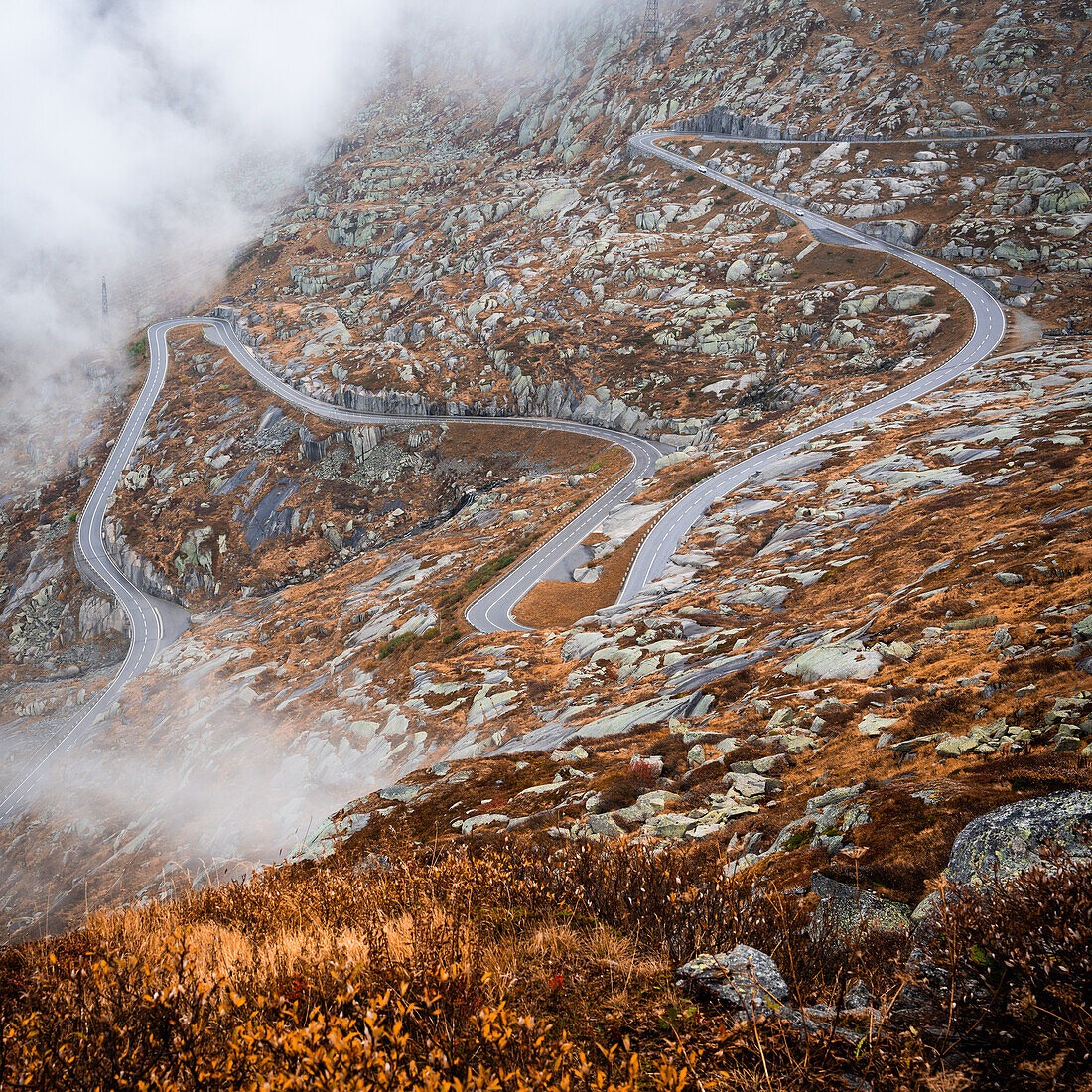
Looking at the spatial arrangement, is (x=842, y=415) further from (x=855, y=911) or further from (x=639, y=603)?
(x=855, y=911)

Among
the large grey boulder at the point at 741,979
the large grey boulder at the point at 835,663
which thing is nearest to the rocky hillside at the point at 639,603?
the large grey boulder at the point at 741,979

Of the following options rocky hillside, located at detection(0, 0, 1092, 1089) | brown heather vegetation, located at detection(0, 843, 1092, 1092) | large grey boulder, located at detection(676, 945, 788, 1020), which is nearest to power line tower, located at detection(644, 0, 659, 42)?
rocky hillside, located at detection(0, 0, 1092, 1089)

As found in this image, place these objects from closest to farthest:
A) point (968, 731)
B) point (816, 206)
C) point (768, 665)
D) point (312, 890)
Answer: point (312, 890) → point (968, 731) → point (768, 665) → point (816, 206)

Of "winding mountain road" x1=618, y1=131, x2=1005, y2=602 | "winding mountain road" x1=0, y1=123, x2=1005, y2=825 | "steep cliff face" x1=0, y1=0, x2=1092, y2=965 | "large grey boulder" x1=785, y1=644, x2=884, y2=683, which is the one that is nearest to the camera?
"steep cliff face" x1=0, y1=0, x2=1092, y2=965

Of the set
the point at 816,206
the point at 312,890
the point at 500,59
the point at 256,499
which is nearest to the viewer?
the point at 312,890

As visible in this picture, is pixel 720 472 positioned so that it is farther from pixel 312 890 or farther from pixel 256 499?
pixel 256 499

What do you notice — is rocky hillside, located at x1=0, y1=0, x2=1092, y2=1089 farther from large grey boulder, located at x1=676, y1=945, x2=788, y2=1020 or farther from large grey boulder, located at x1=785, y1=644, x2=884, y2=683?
large grey boulder, located at x1=785, y1=644, x2=884, y2=683

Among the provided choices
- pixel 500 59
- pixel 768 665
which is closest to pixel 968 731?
pixel 768 665
